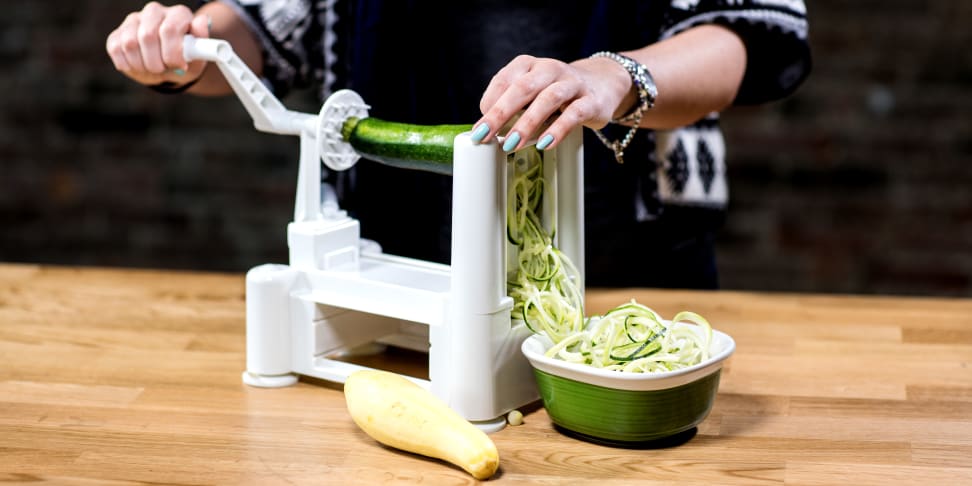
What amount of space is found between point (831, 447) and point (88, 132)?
2.64 metres

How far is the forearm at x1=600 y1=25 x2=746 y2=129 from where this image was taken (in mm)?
1522

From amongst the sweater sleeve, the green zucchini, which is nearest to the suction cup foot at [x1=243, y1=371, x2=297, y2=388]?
the green zucchini

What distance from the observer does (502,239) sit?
1217 mm

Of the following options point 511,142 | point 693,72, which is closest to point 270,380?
point 511,142

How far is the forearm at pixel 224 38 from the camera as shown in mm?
1752

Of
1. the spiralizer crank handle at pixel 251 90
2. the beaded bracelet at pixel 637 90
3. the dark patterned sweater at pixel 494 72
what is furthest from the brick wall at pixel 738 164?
the spiralizer crank handle at pixel 251 90

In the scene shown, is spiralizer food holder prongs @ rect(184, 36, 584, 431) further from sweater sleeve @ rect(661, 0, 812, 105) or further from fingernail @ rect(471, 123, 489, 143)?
sweater sleeve @ rect(661, 0, 812, 105)

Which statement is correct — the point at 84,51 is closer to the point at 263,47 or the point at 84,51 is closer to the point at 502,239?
the point at 263,47

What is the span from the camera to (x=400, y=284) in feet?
4.32

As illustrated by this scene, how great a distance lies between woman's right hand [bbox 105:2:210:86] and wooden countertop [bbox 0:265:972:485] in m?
0.37

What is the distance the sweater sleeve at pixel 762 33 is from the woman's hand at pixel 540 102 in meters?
0.41

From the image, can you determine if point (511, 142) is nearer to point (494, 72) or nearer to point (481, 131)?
point (481, 131)

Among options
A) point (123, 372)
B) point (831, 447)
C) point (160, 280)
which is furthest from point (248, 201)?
point (831, 447)

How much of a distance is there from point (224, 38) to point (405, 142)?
0.59 meters
